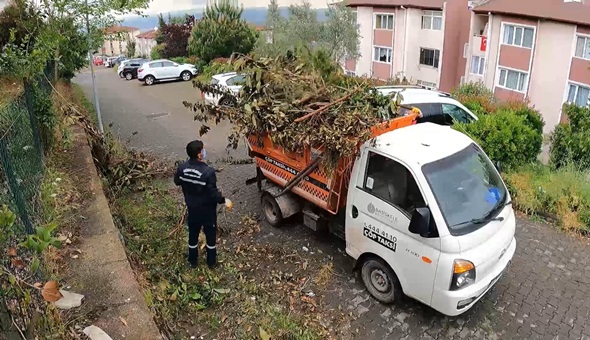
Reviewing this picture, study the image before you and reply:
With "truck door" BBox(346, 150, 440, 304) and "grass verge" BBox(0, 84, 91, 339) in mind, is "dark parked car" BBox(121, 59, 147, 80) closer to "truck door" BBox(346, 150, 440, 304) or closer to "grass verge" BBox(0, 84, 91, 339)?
"grass verge" BBox(0, 84, 91, 339)

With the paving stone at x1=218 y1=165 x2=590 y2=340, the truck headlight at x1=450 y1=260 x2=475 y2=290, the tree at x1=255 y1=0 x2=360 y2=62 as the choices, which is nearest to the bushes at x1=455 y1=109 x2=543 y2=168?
the paving stone at x1=218 y1=165 x2=590 y2=340

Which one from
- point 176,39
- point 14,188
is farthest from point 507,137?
point 176,39


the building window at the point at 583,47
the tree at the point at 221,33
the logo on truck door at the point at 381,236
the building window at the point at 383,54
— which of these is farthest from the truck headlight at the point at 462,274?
the building window at the point at 383,54

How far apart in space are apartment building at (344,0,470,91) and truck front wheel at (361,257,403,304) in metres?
29.4

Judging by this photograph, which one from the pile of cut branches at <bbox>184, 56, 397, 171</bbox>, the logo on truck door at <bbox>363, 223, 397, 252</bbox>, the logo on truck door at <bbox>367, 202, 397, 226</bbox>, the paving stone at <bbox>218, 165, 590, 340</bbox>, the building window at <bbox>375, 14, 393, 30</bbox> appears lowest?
the paving stone at <bbox>218, 165, 590, 340</bbox>

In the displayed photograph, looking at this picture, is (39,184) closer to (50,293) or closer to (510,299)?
(50,293)

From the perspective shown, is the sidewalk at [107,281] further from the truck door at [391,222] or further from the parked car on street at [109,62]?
the parked car on street at [109,62]

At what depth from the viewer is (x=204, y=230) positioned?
573 centimetres

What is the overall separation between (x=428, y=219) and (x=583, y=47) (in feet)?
81.4

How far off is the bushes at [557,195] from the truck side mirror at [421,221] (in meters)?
4.01

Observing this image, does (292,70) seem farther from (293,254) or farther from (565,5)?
(565,5)

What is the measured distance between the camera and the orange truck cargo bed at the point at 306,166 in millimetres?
5602

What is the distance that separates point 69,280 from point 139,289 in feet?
2.42

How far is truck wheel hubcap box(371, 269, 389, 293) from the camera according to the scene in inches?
205
